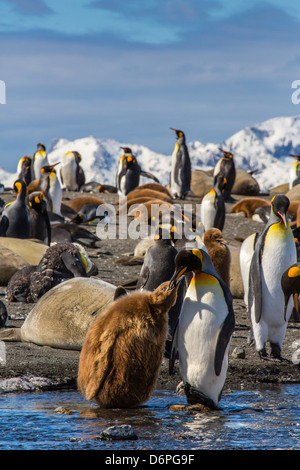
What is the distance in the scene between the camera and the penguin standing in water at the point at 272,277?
6.49 meters

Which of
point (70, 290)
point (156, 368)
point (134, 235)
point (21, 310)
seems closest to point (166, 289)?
point (156, 368)

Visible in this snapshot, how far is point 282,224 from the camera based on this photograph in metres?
6.65

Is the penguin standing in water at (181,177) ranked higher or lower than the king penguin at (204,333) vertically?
higher

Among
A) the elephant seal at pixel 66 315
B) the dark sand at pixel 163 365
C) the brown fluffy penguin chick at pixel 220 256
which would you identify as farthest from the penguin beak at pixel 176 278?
the brown fluffy penguin chick at pixel 220 256

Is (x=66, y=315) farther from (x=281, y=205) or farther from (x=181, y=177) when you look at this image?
(x=181, y=177)

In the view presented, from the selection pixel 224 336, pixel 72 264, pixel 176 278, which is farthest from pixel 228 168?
pixel 176 278

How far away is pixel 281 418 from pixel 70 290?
9.23ft

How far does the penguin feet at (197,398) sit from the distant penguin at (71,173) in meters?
23.8

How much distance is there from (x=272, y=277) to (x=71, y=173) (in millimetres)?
22250

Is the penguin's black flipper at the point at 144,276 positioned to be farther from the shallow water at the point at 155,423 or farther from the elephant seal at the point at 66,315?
the shallow water at the point at 155,423

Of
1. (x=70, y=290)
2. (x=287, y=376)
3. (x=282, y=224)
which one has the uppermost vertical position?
(x=282, y=224)

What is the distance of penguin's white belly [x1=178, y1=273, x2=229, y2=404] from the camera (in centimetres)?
461

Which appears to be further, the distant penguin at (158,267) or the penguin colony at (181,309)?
the distant penguin at (158,267)
